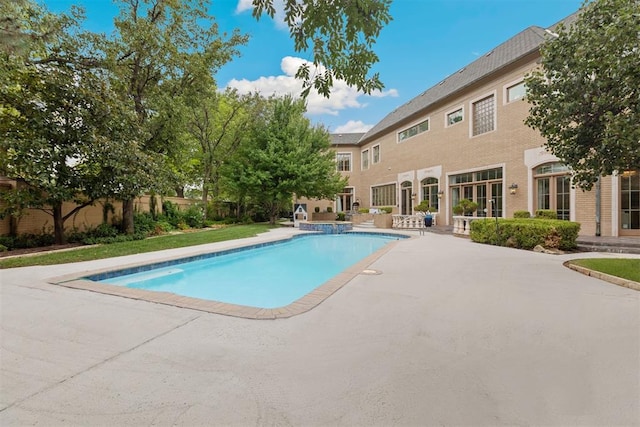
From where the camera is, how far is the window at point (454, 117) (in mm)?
16656

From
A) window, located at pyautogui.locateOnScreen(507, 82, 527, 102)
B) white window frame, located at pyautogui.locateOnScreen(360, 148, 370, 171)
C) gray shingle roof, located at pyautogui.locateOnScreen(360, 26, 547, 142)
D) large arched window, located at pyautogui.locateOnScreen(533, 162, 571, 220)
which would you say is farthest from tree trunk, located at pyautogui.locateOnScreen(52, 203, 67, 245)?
white window frame, located at pyautogui.locateOnScreen(360, 148, 370, 171)

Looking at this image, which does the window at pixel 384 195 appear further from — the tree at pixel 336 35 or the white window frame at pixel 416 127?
the tree at pixel 336 35

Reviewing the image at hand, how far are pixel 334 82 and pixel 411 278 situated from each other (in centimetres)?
384

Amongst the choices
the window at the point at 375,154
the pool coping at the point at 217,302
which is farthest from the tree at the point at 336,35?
the window at the point at 375,154

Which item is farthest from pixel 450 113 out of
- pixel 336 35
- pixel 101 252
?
pixel 101 252

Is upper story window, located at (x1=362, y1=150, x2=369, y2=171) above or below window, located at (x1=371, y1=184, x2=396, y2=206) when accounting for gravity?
above

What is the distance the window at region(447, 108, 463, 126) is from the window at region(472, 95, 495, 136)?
0.89m

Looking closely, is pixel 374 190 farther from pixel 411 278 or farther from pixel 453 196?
pixel 411 278

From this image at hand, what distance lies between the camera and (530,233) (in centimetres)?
904

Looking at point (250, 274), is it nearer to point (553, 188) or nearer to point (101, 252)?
point (101, 252)

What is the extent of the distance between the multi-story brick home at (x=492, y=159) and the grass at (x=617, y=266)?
2.40 meters

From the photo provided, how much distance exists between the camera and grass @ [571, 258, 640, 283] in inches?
214

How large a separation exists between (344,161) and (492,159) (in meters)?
16.1

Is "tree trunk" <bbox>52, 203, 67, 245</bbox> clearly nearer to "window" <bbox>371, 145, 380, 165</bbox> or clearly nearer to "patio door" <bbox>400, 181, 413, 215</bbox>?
"patio door" <bbox>400, 181, 413, 215</bbox>
